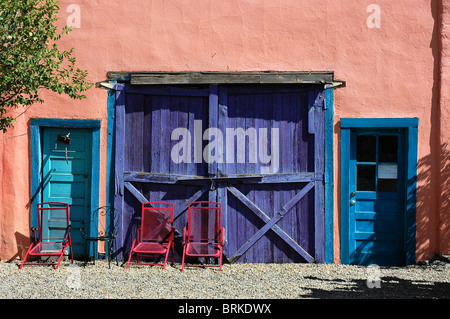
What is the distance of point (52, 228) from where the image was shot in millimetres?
8000

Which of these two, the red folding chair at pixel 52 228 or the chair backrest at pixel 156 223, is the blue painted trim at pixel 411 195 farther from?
the red folding chair at pixel 52 228

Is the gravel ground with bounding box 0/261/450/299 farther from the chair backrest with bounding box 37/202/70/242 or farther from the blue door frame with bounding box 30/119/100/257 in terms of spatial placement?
the blue door frame with bounding box 30/119/100/257

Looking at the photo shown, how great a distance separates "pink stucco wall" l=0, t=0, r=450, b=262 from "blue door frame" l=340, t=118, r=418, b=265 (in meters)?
0.10

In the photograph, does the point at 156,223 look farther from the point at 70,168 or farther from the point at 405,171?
the point at 405,171

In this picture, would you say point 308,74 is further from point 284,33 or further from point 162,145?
point 162,145

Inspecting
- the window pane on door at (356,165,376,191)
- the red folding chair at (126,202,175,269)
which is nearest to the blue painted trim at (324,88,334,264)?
the window pane on door at (356,165,376,191)

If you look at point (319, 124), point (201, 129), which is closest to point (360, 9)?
point (319, 124)

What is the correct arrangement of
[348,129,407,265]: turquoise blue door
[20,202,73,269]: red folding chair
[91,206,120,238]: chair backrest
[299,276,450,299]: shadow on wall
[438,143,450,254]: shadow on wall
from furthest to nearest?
[91,206,120,238]: chair backrest < [348,129,407,265]: turquoise blue door < [20,202,73,269]: red folding chair < [438,143,450,254]: shadow on wall < [299,276,450,299]: shadow on wall

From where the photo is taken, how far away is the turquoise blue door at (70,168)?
26.3 feet

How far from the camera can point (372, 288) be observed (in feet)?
21.5

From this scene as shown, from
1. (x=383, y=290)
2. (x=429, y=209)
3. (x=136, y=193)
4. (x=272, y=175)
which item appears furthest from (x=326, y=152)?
(x=136, y=193)

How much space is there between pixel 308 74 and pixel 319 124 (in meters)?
0.73

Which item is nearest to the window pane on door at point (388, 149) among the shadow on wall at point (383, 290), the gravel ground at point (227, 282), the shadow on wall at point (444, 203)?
the shadow on wall at point (444, 203)

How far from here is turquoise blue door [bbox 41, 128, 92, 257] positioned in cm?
801
